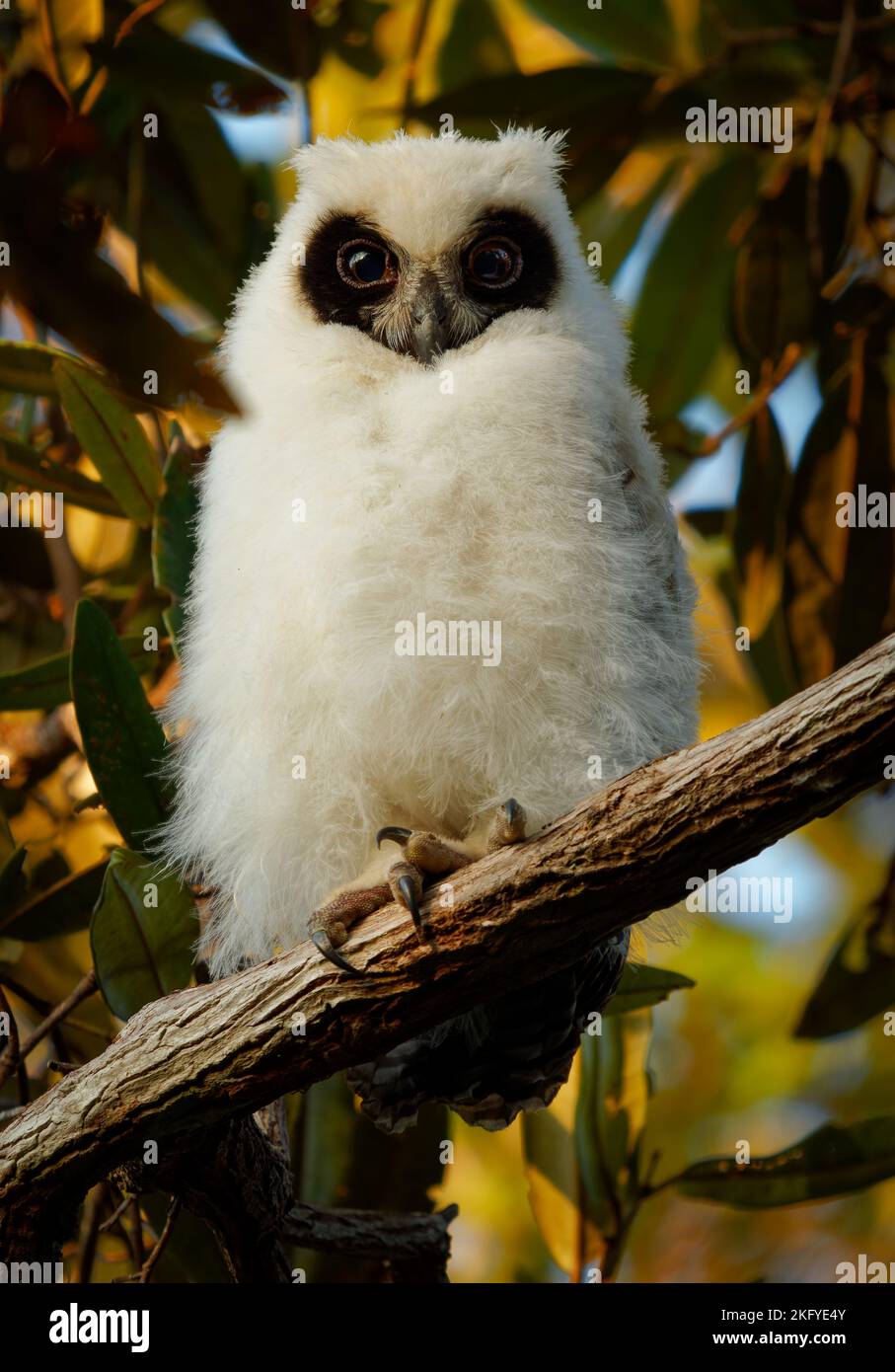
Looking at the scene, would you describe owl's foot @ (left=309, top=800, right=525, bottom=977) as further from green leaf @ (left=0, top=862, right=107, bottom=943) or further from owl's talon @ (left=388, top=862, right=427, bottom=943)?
green leaf @ (left=0, top=862, right=107, bottom=943)

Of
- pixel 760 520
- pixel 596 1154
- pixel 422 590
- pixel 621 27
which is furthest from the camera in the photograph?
pixel 621 27

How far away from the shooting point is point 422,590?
7.48 ft

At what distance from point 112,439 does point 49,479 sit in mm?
236

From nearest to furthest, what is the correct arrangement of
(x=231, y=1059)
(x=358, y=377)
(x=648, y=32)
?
(x=231, y=1059) → (x=358, y=377) → (x=648, y=32)

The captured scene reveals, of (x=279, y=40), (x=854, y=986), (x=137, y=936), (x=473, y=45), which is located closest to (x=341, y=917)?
(x=137, y=936)

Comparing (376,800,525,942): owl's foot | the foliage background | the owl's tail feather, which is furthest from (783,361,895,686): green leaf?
(376,800,525,942): owl's foot

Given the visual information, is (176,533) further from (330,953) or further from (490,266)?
(330,953)

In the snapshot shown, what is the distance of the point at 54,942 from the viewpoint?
3.47 meters

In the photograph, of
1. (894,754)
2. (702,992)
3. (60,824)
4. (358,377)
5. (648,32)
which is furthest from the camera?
(702,992)

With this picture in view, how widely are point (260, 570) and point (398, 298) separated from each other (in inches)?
26.3

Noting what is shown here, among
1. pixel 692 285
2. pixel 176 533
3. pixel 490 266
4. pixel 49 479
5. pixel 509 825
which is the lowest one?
pixel 509 825

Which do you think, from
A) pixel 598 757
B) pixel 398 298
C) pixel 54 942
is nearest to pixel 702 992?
pixel 54 942

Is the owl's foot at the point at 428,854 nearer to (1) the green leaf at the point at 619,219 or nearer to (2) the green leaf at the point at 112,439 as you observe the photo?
(2) the green leaf at the point at 112,439
